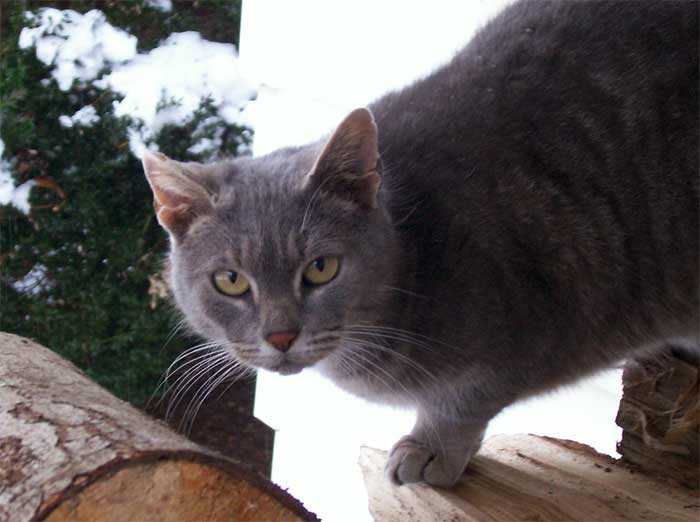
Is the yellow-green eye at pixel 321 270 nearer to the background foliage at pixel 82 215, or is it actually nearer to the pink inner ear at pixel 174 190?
the pink inner ear at pixel 174 190

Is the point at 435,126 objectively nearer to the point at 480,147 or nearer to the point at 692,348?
the point at 480,147

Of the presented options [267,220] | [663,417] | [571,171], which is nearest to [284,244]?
[267,220]

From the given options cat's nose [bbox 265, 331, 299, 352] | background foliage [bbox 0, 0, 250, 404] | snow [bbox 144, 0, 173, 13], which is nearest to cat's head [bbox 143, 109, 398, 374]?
cat's nose [bbox 265, 331, 299, 352]

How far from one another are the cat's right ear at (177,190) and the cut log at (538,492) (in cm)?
62

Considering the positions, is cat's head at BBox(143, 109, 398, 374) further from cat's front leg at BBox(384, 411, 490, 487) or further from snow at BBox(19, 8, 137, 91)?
snow at BBox(19, 8, 137, 91)

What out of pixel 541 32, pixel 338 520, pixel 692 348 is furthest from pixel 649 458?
pixel 338 520

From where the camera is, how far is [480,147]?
4.58 ft

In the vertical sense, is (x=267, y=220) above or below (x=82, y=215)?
above

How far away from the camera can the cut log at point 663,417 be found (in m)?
1.43

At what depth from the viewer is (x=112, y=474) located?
0.85 meters

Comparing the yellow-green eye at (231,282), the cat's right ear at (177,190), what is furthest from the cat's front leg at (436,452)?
the cat's right ear at (177,190)

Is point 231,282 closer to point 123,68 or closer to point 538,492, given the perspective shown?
point 538,492

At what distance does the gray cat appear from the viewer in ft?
4.37

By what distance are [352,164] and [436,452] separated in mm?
596
